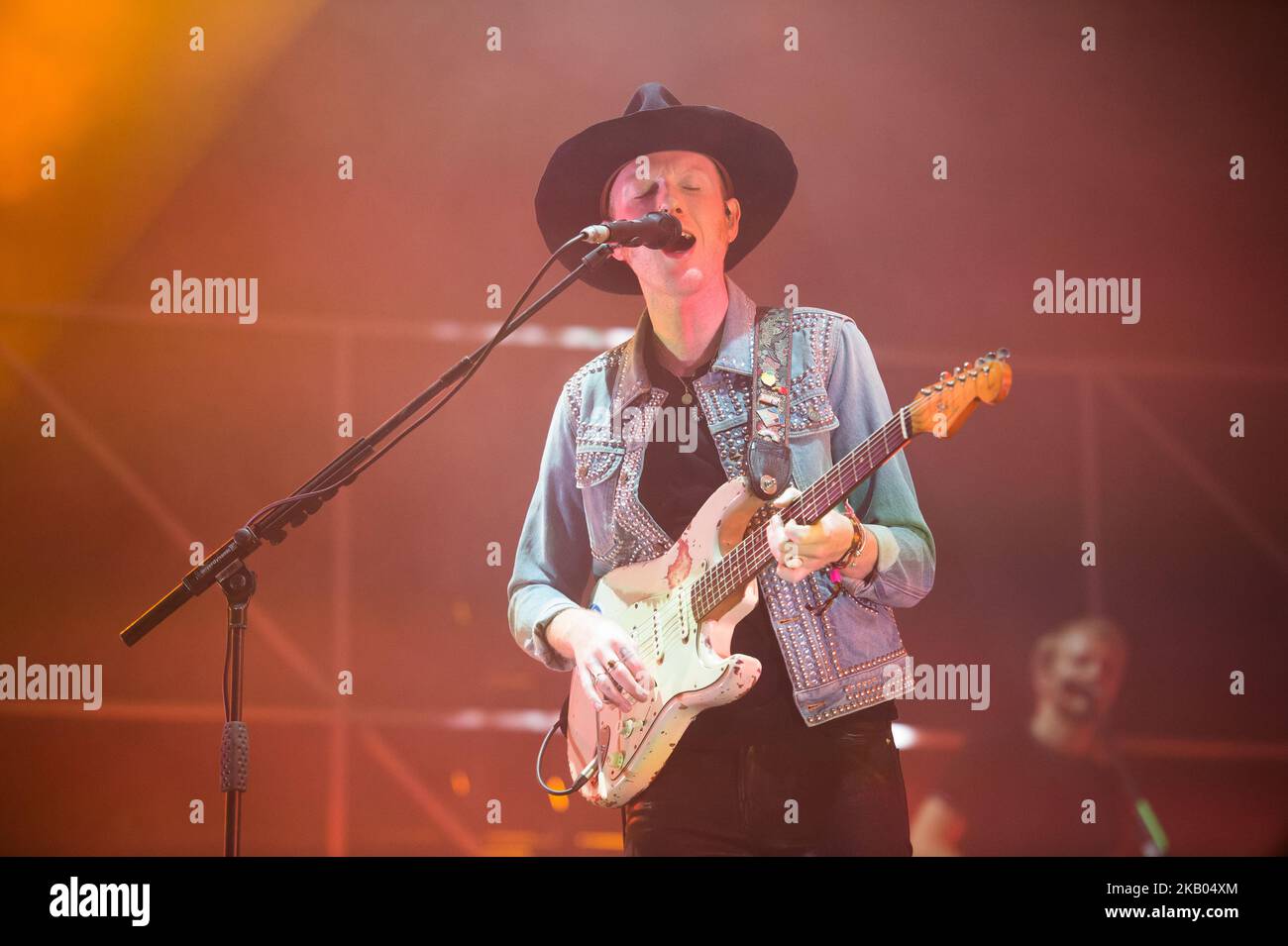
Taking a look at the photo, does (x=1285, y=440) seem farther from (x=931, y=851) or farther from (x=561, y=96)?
(x=561, y=96)

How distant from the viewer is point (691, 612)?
3.06 meters

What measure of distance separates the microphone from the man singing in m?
0.32

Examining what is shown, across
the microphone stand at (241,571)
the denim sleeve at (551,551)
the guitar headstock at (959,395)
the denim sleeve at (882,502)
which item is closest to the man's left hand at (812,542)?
the denim sleeve at (882,502)

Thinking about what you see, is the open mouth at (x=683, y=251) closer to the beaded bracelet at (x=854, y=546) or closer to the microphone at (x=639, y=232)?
the microphone at (x=639, y=232)

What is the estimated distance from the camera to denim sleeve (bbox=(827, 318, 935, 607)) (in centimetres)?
298

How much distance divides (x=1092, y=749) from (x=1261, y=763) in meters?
0.46

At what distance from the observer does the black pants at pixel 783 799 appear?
292 cm

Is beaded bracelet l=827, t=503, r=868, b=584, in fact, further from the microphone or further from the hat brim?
the hat brim

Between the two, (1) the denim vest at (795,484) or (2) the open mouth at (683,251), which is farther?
(2) the open mouth at (683,251)

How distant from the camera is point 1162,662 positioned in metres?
3.40

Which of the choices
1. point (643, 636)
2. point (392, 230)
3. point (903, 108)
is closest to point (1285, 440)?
point (903, 108)

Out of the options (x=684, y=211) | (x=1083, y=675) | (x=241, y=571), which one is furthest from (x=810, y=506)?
(x=241, y=571)

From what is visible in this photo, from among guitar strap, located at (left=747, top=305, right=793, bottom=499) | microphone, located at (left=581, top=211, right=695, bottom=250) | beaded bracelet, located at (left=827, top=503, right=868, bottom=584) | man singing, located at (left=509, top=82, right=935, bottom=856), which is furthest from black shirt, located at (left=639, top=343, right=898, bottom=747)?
microphone, located at (left=581, top=211, right=695, bottom=250)

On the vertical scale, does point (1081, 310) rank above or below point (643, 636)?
above
